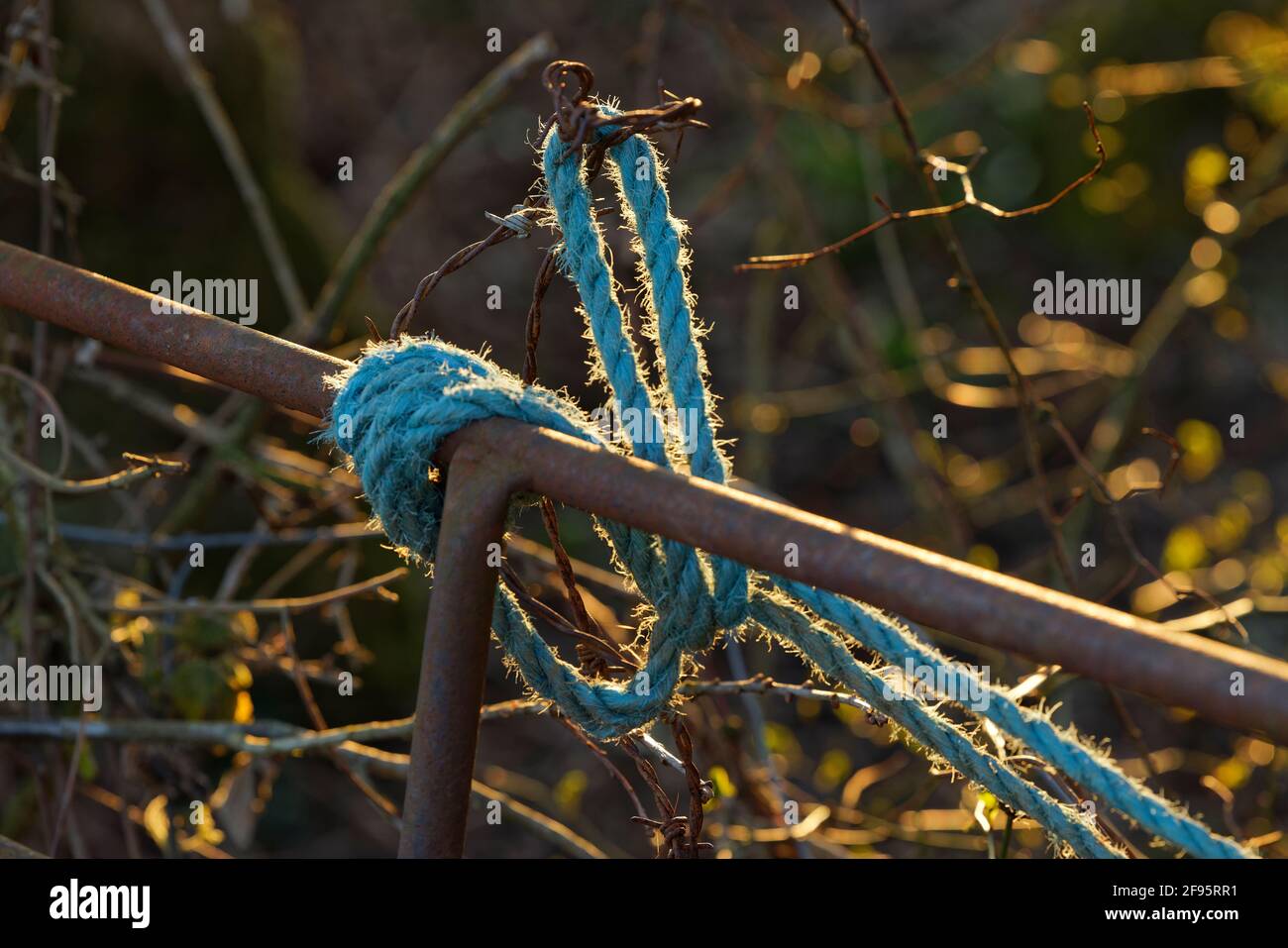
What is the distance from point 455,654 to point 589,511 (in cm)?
14

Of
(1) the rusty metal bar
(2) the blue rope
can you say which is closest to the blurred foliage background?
(2) the blue rope

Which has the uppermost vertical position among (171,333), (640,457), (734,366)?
(734,366)

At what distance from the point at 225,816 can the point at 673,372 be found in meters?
1.05

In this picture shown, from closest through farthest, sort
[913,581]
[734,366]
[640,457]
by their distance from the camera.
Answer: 1. [913,581]
2. [640,457]
3. [734,366]

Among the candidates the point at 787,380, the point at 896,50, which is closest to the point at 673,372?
the point at 787,380

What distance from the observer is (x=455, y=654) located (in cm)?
75

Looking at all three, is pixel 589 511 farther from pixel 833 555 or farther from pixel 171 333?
pixel 171 333

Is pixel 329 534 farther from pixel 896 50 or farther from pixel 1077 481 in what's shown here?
pixel 896 50

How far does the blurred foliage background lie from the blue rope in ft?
0.48

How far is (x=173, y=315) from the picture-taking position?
0.85 meters

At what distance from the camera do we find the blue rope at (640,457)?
2.43 ft

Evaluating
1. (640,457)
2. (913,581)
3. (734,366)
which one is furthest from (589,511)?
(734,366)

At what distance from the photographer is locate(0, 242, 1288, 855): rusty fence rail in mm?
570

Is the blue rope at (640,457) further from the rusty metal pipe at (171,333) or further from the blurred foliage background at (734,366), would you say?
the blurred foliage background at (734,366)
